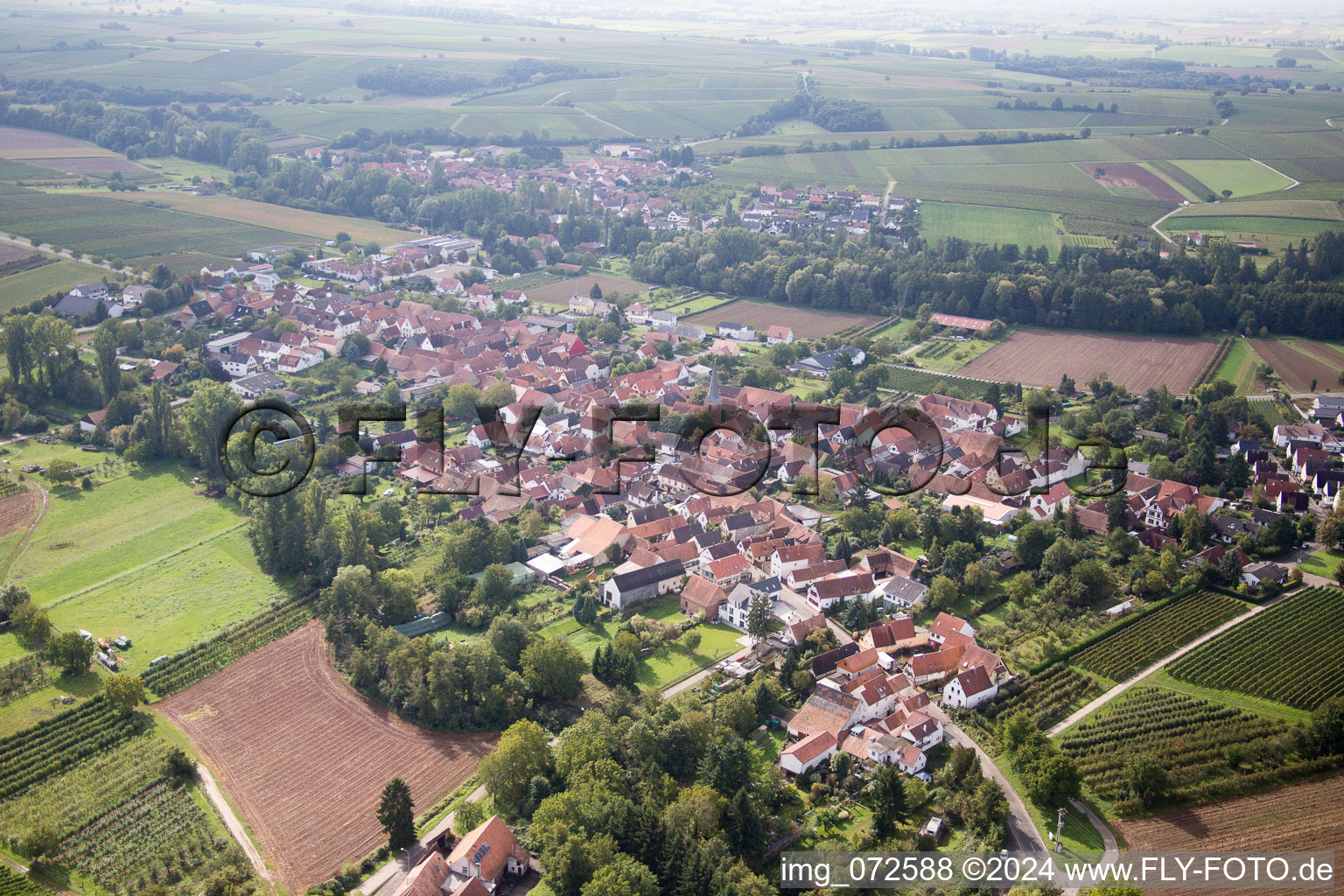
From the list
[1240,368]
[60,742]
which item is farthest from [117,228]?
[1240,368]

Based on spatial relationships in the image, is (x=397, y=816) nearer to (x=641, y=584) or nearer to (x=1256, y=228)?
(x=641, y=584)

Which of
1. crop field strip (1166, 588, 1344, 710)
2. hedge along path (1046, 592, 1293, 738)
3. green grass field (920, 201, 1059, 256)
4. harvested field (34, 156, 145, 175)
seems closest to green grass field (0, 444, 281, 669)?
hedge along path (1046, 592, 1293, 738)

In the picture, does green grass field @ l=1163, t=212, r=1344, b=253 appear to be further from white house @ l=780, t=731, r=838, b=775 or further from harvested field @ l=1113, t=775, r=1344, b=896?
white house @ l=780, t=731, r=838, b=775

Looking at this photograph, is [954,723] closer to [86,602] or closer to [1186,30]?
[86,602]

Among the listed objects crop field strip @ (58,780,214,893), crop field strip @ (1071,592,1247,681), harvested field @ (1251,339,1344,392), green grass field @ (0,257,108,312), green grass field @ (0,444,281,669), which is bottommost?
crop field strip @ (58,780,214,893)

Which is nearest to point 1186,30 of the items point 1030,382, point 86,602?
point 1030,382

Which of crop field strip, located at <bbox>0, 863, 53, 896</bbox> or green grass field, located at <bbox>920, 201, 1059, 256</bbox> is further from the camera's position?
green grass field, located at <bbox>920, 201, 1059, 256</bbox>
